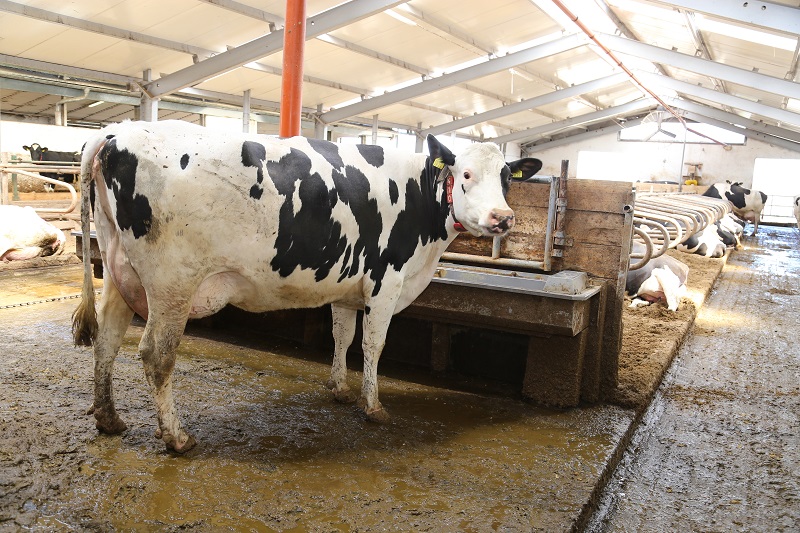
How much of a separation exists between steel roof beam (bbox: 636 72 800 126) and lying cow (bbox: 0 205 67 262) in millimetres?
15868

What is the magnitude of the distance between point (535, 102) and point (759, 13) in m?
13.1

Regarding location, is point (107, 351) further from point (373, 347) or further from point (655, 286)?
point (655, 286)

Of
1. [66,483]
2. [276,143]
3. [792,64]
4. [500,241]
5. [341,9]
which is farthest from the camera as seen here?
[792,64]

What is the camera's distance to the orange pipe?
215 inches

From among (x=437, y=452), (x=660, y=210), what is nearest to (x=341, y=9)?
(x=660, y=210)

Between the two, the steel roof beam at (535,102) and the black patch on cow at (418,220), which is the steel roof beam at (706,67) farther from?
the black patch on cow at (418,220)

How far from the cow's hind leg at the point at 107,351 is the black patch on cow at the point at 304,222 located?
820 mm

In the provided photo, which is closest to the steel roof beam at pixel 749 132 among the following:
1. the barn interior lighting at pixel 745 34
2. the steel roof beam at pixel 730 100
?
the steel roof beam at pixel 730 100

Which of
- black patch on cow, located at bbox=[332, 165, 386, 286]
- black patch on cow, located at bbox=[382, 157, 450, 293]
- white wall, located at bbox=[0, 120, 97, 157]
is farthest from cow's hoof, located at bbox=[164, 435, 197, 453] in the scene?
white wall, located at bbox=[0, 120, 97, 157]

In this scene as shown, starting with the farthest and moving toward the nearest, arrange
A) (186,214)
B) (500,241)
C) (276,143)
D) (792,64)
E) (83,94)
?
(83,94) < (792,64) < (500,241) < (276,143) < (186,214)

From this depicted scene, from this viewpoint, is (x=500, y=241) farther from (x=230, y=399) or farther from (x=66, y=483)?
(x=66, y=483)

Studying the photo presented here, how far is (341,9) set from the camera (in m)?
10.7

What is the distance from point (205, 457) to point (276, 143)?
5.13 feet

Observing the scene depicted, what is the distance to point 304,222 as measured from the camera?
3400 mm
